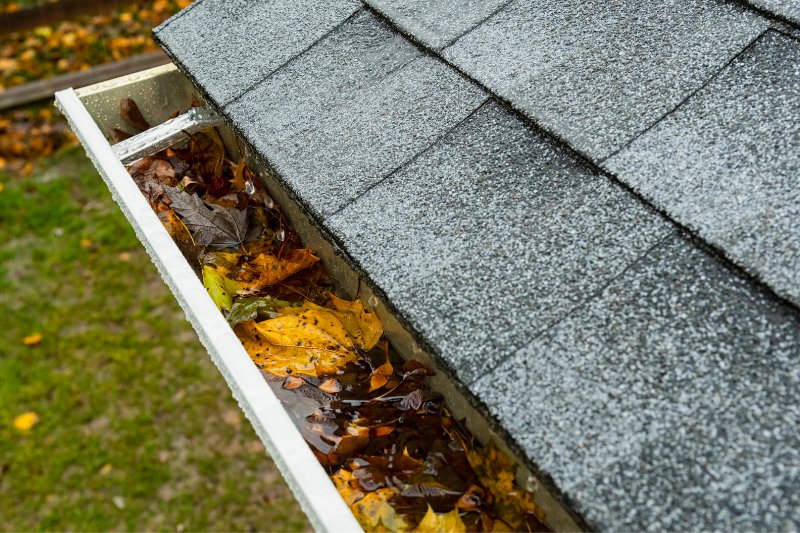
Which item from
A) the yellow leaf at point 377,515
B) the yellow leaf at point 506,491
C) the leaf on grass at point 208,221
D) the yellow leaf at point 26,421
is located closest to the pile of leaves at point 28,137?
the yellow leaf at point 26,421

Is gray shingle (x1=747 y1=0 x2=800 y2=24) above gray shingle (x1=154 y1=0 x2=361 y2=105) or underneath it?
underneath

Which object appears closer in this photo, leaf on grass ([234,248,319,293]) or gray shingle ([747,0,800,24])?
gray shingle ([747,0,800,24])

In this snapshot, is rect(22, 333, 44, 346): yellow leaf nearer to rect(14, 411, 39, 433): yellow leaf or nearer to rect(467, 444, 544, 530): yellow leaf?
rect(14, 411, 39, 433): yellow leaf

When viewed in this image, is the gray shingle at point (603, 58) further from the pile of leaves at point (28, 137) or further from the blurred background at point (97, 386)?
the pile of leaves at point (28, 137)

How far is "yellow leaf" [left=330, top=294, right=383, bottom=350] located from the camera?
1722 millimetres

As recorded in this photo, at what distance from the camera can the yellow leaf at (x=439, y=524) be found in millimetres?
1398

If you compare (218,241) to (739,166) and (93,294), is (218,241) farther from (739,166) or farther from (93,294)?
(93,294)

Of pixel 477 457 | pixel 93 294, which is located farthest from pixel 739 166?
pixel 93 294

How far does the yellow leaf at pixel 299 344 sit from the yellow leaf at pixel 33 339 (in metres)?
3.40

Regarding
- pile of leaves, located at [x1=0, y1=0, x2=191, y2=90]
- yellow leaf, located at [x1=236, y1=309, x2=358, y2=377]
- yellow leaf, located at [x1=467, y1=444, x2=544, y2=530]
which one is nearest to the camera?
yellow leaf, located at [x1=467, y1=444, x2=544, y2=530]

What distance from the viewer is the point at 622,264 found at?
125 cm

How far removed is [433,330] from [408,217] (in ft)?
0.91

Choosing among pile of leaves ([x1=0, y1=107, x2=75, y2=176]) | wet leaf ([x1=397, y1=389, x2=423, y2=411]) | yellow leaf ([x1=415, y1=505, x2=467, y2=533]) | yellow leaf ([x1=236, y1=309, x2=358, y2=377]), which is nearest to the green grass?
pile of leaves ([x1=0, y1=107, x2=75, y2=176])

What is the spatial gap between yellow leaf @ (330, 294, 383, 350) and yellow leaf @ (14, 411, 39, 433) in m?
3.24
